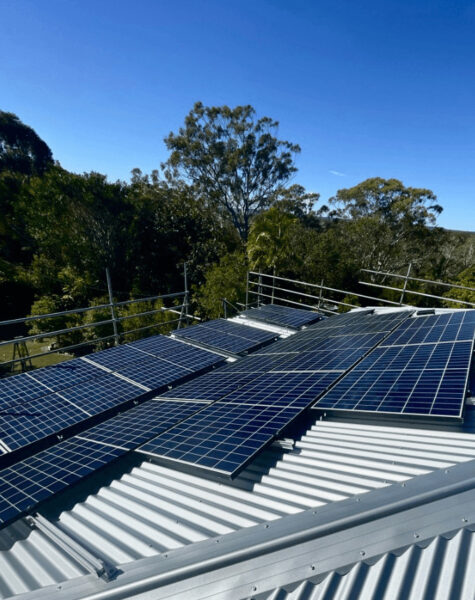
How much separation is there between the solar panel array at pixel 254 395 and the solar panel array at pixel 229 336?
66cm

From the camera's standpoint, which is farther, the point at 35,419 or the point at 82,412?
the point at 82,412

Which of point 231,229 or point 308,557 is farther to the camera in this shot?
point 231,229

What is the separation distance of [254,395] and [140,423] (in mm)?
2023

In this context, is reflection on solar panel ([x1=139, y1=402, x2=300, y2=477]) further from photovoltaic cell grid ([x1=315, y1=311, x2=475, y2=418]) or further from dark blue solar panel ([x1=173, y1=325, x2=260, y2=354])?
dark blue solar panel ([x1=173, y1=325, x2=260, y2=354])

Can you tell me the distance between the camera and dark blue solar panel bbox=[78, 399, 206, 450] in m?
4.87

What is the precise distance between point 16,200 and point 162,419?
38.3m

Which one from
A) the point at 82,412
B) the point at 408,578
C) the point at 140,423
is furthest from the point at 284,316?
the point at 408,578

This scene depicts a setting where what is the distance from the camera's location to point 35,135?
2000 inches

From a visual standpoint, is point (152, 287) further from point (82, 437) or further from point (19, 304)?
point (82, 437)

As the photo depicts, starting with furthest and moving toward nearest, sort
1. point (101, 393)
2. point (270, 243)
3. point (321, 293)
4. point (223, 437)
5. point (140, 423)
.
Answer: point (270, 243), point (321, 293), point (101, 393), point (140, 423), point (223, 437)

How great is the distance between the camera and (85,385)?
6.98 meters

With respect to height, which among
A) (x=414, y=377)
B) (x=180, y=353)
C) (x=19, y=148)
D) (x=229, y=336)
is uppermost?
(x=19, y=148)

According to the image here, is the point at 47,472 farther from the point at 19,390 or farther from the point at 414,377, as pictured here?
the point at 414,377

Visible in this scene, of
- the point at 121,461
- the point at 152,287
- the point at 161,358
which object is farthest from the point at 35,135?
the point at 121,461
